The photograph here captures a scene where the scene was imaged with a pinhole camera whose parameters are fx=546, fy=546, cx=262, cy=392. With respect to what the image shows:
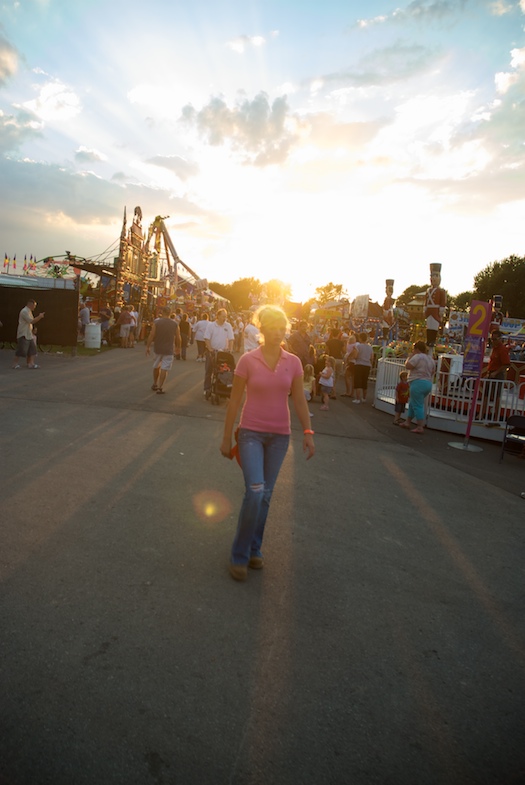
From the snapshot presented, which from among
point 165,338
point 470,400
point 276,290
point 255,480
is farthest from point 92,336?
point 276,290

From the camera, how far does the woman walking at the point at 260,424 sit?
3.80m

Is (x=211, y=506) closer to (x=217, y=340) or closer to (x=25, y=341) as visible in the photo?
(x=217, y=340)

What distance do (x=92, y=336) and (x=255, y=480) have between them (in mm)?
18611

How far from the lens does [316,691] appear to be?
2768 millimetres

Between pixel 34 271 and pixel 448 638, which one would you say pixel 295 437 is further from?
pixel 34 271

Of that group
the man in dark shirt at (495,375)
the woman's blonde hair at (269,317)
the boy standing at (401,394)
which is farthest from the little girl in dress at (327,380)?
the woman's blonde hair at (269,317)

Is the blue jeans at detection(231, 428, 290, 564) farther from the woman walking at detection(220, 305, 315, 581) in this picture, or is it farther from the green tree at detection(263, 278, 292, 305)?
the green tree at detection(263, 278, 292, 305)

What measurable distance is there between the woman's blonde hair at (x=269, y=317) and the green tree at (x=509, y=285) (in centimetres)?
5623

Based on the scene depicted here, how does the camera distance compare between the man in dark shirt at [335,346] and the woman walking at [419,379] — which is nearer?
the woman walking at [419,379]

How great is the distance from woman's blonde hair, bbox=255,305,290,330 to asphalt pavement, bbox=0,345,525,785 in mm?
1811

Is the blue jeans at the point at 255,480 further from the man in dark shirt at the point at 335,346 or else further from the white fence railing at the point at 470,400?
the man in dark shirt at the point at 335,346

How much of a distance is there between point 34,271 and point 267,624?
37.1 metres

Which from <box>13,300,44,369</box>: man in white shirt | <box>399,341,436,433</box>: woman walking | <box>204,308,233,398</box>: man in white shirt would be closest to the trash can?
<box>13,300,44,369</box>: man in white shirt

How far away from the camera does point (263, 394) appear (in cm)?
387
